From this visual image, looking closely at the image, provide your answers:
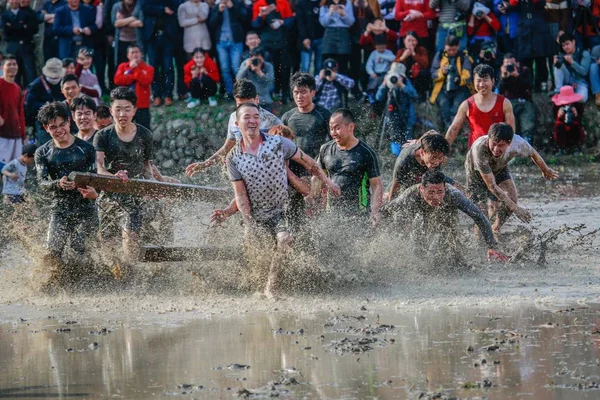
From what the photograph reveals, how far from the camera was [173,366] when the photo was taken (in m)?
8.09

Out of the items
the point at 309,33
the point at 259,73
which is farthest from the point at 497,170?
the point at 309,33

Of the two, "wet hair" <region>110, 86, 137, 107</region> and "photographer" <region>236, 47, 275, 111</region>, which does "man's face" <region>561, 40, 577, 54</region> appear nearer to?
"photographer" <region>236, 47, 275, 111</region>

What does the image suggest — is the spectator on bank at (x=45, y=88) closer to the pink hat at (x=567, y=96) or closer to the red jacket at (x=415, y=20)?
the red jacket at (x=415, y=20)

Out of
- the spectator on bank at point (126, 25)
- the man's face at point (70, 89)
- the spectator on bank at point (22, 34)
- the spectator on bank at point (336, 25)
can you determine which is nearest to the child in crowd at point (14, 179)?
the man's face at point (70, 89)

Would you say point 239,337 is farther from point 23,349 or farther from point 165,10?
point 165,10

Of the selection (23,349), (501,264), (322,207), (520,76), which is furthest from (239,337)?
(520,76)

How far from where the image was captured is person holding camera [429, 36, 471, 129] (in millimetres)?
17844

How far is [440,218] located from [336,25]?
7.44m

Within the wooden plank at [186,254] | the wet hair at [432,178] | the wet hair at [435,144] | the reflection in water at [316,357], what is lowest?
the reflection in water at [316,357]

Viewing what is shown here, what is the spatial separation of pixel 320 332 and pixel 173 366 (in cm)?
123

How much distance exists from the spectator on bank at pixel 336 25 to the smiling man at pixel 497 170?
20.3 feet

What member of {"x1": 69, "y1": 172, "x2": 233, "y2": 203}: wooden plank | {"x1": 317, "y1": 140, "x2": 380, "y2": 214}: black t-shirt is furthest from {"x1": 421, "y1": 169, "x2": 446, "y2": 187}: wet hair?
{"x1": 69, "y1": 172, "x2": 233, "y2": 203}: wooden plank

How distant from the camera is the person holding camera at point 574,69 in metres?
18.1

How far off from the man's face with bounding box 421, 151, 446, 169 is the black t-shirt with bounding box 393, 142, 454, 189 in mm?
196
